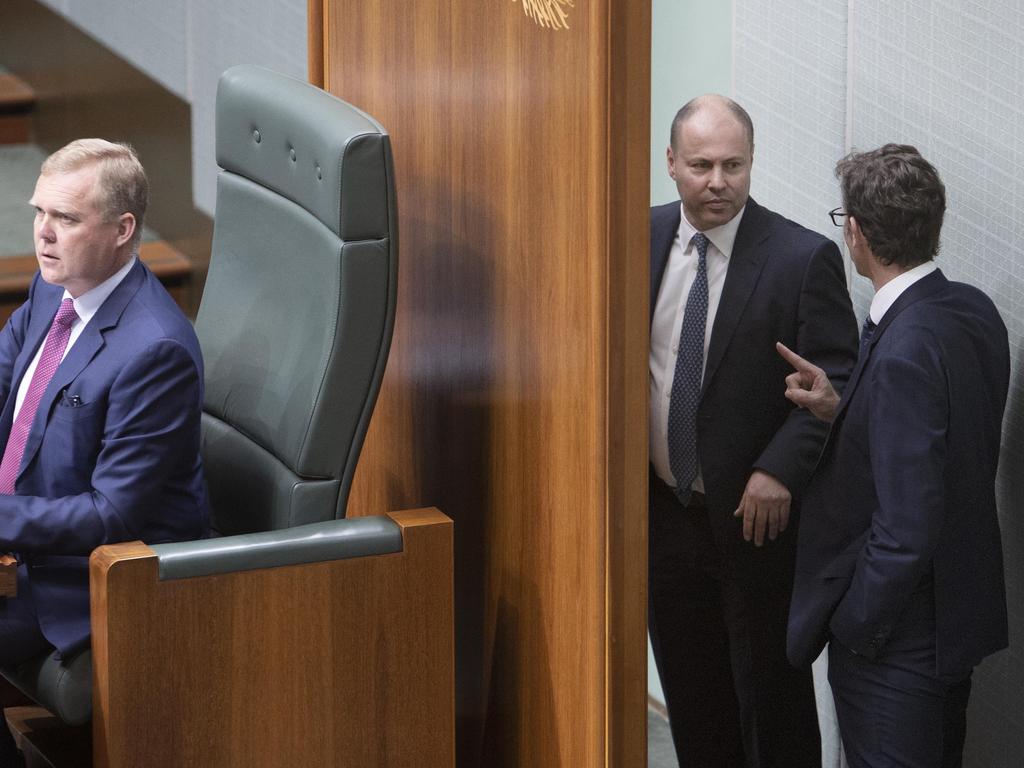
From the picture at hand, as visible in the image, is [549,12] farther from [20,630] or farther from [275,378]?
[20,630]

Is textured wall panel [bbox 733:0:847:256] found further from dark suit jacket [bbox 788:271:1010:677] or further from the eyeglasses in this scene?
dark suit jacket [bbox 788:271:1010:677]

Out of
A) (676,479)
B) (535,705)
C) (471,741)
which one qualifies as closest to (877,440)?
(676,479)

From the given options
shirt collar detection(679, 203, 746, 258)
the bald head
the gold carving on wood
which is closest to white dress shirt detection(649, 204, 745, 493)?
shirt collar detection(679, 203, 746, 258)

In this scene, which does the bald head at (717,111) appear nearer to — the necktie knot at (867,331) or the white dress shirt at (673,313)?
the white dress shirt at (673,313)

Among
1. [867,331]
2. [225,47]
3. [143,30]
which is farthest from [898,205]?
[143,30]

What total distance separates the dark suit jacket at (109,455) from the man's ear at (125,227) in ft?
0.17

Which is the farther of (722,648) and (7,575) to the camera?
(722,648)

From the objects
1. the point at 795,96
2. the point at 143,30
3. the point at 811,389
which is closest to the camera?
the point at 811,389

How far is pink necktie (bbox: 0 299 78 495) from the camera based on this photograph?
2.39 m

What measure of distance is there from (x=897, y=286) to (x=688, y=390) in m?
0.39

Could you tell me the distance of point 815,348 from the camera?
2.52 meters

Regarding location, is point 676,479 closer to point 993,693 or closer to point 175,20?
point 993,693

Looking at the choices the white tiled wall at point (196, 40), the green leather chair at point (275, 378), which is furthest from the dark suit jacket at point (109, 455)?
the white tiled wall at point (196, 40)

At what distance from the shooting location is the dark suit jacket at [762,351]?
250 centimetres
